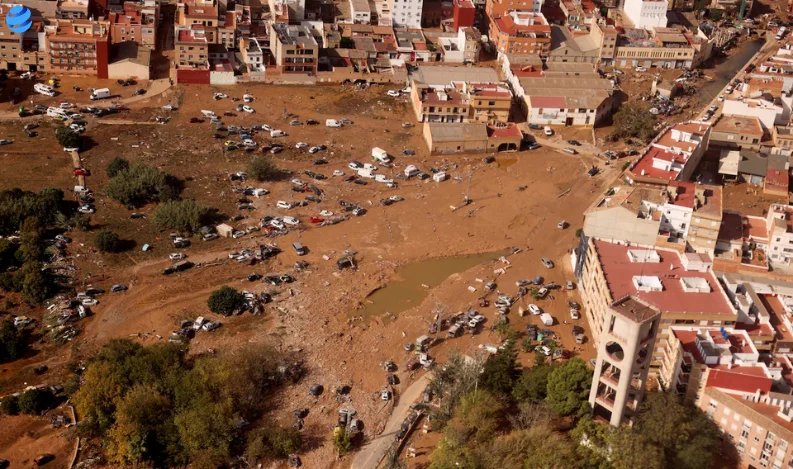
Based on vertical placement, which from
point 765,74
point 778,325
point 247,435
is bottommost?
point 247,435

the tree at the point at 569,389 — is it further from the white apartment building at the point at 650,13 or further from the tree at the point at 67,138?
the white apartment building at the point at 650,13

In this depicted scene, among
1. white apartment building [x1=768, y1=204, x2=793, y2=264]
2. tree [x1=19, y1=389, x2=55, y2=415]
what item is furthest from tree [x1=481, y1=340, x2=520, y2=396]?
tree [x1=19, y1=389, x2=55, y2=415]

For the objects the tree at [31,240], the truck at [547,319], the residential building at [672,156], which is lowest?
the truck at [547,319]

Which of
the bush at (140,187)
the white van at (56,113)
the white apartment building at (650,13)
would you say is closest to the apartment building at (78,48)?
the white van at (56,113)

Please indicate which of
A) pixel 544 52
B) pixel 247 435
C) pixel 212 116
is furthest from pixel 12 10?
pixel 247 435

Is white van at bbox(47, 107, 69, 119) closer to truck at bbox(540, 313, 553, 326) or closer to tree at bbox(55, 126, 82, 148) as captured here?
tree at bbox(55, 126, 82, 148)

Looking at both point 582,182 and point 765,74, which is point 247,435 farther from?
point 765,74

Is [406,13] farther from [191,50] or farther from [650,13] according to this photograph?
[650,13]
